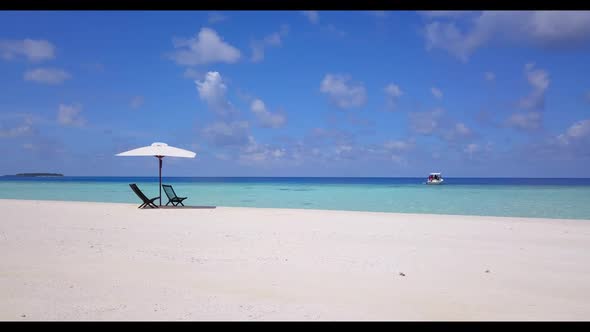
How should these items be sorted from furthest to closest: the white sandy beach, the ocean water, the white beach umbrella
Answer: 1. the ocean water
2. the white beach umbrella
3. the white sandy beach

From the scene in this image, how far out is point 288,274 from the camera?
483 cm

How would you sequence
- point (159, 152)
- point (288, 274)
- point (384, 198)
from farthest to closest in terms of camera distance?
point (384, 198), point (159, 152), point (288, 274)

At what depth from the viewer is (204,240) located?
723 cm

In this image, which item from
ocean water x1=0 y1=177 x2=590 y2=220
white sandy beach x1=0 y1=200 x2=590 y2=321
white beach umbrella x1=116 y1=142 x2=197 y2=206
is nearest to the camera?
white sandy beach x1=0 y1=200 x2=590 y2=321

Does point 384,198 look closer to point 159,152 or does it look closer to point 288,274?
point 159,152

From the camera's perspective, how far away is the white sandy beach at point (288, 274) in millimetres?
3576

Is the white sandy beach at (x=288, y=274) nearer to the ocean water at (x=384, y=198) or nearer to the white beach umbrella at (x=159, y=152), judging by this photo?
the white beach umbrella at (x=159, y=152)

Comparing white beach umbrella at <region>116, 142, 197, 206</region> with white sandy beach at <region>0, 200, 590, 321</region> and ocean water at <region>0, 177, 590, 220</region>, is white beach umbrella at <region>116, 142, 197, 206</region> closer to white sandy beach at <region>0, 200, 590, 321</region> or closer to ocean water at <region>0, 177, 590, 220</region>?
ocean water at <region>0, 177, 590, 220</region>

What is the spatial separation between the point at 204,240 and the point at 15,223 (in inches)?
197

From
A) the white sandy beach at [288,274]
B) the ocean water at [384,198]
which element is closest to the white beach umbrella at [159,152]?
the ocean water at [384,198]

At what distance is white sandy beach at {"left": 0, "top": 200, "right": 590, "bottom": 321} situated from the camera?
141 inches

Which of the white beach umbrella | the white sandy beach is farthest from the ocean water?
the white sandy beach

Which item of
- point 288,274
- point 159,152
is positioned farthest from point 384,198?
point 288,274

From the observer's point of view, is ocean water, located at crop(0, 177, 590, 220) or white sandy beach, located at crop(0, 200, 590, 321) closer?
white sandy beach, located at crop(0, 200, 590, 321)
